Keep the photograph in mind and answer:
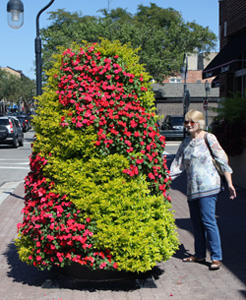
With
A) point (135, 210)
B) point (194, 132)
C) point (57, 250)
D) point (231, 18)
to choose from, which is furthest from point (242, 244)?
point (231, 18)

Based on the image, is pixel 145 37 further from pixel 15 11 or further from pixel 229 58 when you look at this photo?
pixel 15 11

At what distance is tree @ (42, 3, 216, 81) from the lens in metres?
39.7

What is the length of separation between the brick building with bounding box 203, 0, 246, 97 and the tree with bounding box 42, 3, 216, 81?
18111 millimetres

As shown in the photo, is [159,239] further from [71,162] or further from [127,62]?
[127,62]

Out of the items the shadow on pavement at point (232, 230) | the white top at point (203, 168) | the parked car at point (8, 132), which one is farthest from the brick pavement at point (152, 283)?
the parked car at point (8, 132)

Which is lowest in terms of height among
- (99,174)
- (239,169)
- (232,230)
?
(232,230)

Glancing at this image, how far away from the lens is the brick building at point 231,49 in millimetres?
16062

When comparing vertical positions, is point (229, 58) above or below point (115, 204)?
above

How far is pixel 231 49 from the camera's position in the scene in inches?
674

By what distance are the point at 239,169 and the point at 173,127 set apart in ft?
75.3

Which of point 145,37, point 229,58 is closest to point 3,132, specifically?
point 229,58

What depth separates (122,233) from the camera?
15.5 ft

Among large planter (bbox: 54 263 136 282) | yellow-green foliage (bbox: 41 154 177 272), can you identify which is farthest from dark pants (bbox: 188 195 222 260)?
large planter (bbox: 54 263 136 282)

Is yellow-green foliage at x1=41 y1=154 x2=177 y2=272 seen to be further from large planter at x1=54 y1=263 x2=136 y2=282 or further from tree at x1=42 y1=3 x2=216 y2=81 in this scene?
tree at x1=42 y1=3 x2=216 y2=81
